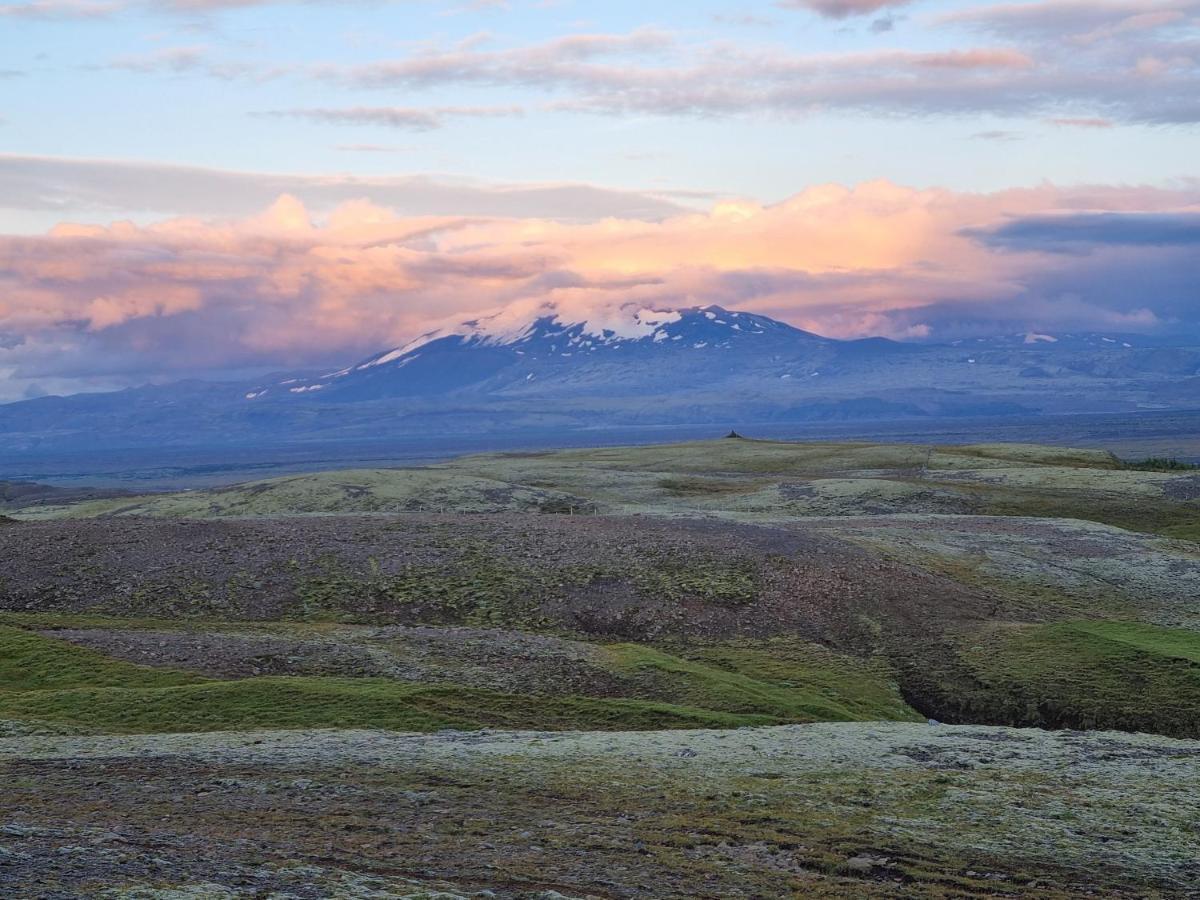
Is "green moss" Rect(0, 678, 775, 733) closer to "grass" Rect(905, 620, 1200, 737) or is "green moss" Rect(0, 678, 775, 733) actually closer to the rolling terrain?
the rolling terrain

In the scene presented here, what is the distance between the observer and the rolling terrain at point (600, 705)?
2527cm

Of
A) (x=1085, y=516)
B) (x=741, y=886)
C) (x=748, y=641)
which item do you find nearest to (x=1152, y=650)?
(x=748, y=641)

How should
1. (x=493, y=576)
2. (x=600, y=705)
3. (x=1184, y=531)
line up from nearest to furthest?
(x=600, y=705) → (x=493, y=576) → (x=1184, y=531)

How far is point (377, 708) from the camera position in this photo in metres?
40.9

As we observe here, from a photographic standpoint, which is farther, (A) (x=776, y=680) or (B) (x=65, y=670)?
(A) (x=776, y=680)

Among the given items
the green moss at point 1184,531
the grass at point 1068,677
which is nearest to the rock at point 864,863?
the grass at point 1068,677

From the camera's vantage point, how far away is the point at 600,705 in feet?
143

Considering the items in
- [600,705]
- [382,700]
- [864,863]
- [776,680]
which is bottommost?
[776,680]

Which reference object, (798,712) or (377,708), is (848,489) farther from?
(377,708)

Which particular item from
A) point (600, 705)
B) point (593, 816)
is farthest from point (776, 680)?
point (593, 816)

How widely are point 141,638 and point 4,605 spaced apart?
1280cm

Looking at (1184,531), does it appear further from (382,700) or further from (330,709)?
(330,709)

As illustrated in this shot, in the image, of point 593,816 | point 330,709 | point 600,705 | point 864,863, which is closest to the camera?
point 864,863

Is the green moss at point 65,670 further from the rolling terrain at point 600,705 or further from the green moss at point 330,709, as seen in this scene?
the green moss at point 330,709
